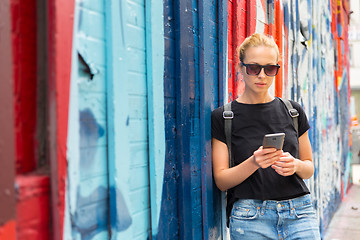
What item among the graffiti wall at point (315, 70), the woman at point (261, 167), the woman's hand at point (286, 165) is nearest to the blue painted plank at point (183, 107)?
the woman at point (261, 167)

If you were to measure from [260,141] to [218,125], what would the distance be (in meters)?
0.27

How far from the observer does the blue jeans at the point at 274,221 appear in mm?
2172

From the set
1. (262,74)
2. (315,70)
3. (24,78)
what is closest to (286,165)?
(262,74)

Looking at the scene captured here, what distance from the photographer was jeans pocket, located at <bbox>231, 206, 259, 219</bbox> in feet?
7.21

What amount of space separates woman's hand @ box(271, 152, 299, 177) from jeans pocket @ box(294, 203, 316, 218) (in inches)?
8.3

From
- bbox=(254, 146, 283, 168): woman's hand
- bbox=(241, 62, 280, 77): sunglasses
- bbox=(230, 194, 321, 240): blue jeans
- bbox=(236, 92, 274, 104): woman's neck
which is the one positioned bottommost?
bbox=(230, 194, 321, 240): blue jeans

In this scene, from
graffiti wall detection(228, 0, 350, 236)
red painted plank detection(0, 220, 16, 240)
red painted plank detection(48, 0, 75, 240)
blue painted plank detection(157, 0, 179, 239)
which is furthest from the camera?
graffiti wall detection(228, 0, 350, 236)

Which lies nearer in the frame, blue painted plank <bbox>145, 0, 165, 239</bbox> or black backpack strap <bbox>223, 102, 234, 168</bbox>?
blue painted plank <bbox>145, 0, 165, 239</bbox>

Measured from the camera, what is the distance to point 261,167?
7.06ft

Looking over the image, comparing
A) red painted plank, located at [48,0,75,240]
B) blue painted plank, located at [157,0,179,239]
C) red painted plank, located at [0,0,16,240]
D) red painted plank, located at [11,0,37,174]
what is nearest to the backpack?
blue painted plank, located at [157,0,179,239]

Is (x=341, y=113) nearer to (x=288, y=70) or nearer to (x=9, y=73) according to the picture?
(x=288, y=70)

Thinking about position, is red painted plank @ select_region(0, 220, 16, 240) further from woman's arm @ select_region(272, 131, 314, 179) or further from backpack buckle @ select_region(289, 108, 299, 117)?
backpack buckle @ select_region(289, 108, 299, 117)

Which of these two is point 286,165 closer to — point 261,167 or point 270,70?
point 261,167

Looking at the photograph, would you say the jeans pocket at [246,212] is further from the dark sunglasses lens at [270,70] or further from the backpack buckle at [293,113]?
the dark sunglasses lens at [270,70]
